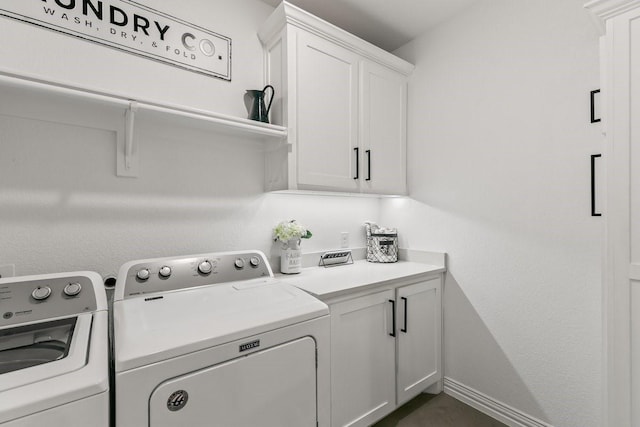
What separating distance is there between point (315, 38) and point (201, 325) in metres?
1.71

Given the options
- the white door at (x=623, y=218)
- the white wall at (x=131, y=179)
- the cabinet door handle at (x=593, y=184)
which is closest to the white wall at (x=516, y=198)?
the cabinet door handle at (x=593, y=184)

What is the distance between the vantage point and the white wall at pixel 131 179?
1.26 m

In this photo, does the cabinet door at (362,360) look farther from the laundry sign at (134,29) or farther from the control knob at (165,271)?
the laundry sign at (134,29)

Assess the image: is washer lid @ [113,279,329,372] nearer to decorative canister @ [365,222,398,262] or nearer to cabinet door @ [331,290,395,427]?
cabinet door @ [331,290,395,427]

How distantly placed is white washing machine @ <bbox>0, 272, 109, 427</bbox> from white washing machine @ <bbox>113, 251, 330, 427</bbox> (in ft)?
0.22

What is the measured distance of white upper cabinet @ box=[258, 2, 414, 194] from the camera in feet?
5.68

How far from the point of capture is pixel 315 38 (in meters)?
1.81

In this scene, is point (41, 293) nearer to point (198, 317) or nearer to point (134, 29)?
point (198, 317)

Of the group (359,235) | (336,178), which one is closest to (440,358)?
(359,235)

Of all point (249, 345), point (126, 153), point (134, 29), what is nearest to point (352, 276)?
point (249, 345)

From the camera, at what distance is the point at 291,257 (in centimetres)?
187

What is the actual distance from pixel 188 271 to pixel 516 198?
190cm

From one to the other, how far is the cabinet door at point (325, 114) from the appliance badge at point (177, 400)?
3.81ft

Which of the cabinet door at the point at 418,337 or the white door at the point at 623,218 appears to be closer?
the white door at the point at 623,218
